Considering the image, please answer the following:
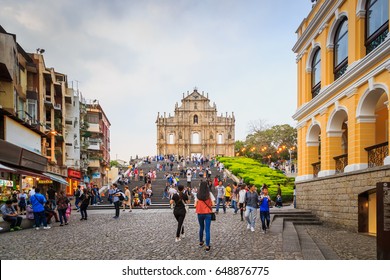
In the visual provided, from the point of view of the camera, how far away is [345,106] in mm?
15406

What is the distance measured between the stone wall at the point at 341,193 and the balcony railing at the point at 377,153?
0.49m

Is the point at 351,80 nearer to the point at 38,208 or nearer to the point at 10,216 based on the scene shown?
the point at 38,208

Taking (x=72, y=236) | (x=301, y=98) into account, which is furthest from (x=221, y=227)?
(x=301, y=98)

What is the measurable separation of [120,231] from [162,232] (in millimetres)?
1438

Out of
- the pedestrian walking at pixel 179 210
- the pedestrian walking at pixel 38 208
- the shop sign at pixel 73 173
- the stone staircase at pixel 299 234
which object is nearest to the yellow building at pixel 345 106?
the stone staircase at pixel 299 234

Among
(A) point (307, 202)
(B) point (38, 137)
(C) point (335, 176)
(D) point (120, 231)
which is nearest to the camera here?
(D) point (120, 231)

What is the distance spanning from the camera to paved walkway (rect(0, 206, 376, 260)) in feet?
28.4

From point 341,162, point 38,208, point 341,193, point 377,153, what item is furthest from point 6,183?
point 377,153

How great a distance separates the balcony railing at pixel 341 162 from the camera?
1602 centimetres

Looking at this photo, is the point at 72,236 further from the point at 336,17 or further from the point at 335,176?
the point at 336,17

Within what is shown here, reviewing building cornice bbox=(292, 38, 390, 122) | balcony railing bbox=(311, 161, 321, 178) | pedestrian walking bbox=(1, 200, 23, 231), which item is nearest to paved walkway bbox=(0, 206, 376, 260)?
pedestrian walking bbox=(1, 200, 23, 231)

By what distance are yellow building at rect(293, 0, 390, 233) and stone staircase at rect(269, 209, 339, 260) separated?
0.75 metres

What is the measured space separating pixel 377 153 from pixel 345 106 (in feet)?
8.76

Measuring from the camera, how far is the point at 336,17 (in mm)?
15977
